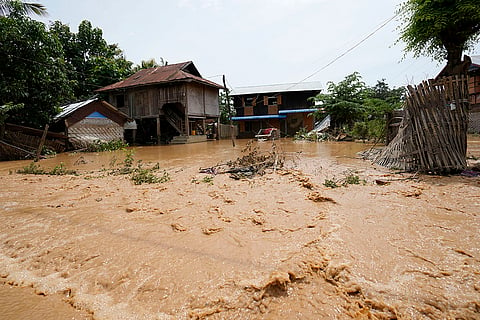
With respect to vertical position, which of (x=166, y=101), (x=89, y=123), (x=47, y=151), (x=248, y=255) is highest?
(x=166, y=101)

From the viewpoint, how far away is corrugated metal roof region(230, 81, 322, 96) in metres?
28.0

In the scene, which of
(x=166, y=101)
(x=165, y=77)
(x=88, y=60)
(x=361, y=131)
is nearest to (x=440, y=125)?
(x=361, y=131)

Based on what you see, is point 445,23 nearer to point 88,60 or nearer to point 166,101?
point 166,101

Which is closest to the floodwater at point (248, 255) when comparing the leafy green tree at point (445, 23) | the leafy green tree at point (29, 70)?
the leafy green tree at point (445, 23)

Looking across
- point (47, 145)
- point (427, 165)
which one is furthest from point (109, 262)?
point (47, 145)

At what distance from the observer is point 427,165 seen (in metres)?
5.01

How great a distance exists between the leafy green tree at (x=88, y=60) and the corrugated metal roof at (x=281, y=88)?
12.2 m

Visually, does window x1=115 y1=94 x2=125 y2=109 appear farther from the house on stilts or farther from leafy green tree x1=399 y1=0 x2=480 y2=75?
leafy green tree x1=399 y1=0 x2=480 y2=75

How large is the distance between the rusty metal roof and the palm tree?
6992 millimetres

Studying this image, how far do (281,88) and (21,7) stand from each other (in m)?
22.5

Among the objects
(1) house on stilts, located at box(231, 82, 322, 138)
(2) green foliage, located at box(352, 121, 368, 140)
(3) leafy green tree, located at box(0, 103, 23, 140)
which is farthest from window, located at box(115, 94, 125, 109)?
(2) green foliage, located at box(352, 121, 368, 140)

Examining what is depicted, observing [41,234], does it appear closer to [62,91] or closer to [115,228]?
[115,228]

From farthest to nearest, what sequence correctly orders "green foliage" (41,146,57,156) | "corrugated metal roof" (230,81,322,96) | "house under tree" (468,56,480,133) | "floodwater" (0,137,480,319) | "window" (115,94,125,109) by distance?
"corrugated metal roof" (230,81,322,96)
"window" (115,94,125,109)
"house under tree" (468,56,480,133)
"green foliage" (41,146,57,156)
"floodwater" (0,137,480,319)

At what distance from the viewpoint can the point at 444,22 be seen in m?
9.18
